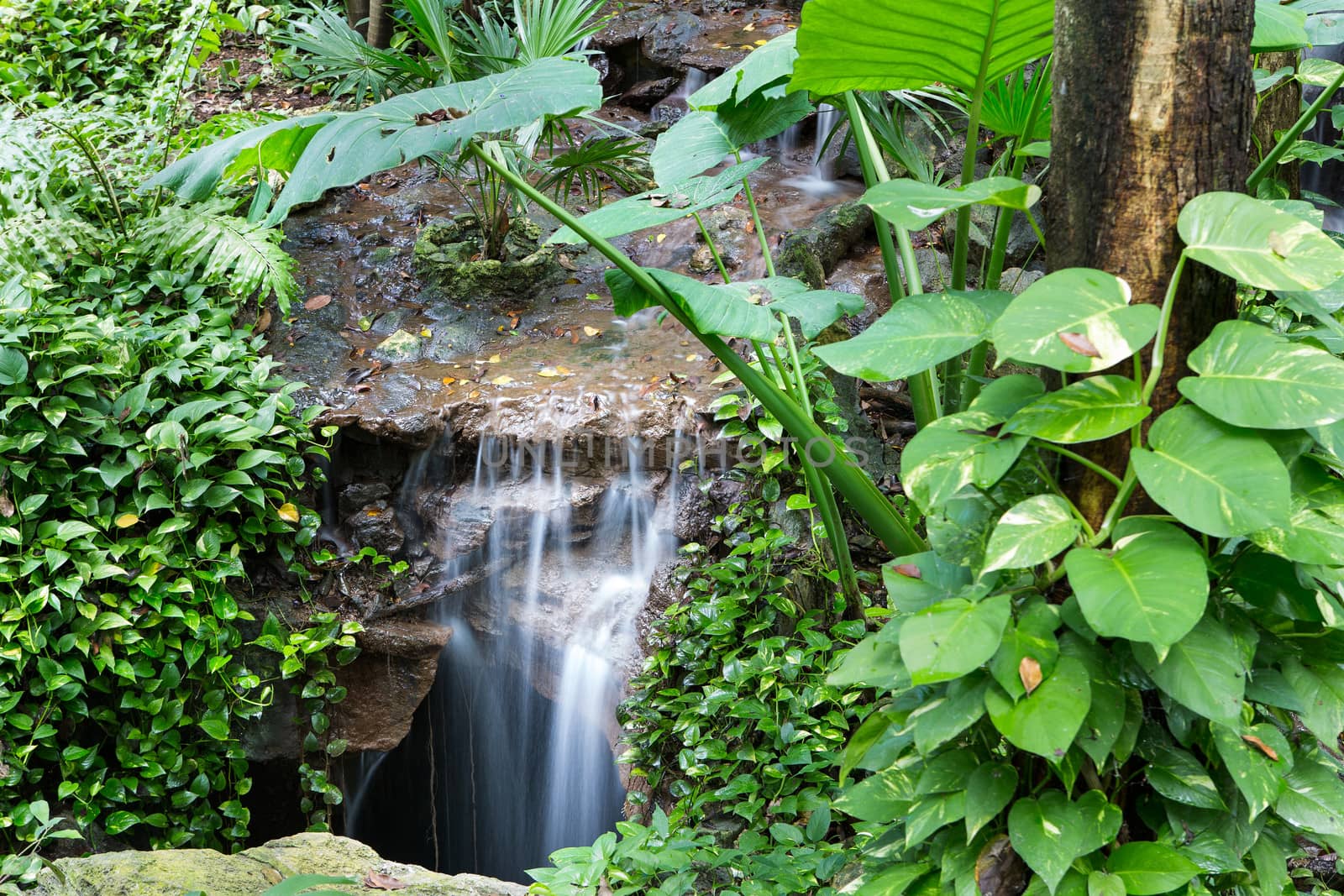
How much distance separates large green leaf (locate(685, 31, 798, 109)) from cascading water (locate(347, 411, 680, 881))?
6.49 feet

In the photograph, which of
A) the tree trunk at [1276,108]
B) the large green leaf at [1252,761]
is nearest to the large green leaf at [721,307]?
the large green leaf at [1252,761]

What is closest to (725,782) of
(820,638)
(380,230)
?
(820,638)

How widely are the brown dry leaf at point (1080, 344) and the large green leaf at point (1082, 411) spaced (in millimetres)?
98

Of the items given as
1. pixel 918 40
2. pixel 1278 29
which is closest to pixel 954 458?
pixel 918 40

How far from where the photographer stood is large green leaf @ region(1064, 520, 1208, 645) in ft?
3.71

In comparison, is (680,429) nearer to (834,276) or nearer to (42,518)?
(834,276)

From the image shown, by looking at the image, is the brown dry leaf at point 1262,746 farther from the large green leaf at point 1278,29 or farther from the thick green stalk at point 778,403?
the large green leaf at point 1278,29

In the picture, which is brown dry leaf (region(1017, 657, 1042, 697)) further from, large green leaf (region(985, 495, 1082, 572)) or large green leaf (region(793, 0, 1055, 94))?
large green leaf (region(793, 0, 1055, 94))

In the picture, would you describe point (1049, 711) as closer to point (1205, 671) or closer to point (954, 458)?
point (1205, 671)

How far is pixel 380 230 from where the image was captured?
5.76 meters

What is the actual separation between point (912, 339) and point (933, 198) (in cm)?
20

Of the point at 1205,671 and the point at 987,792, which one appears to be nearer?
the point at 1205,671

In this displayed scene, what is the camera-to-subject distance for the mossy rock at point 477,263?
533cm

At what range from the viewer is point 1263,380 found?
1.22m
